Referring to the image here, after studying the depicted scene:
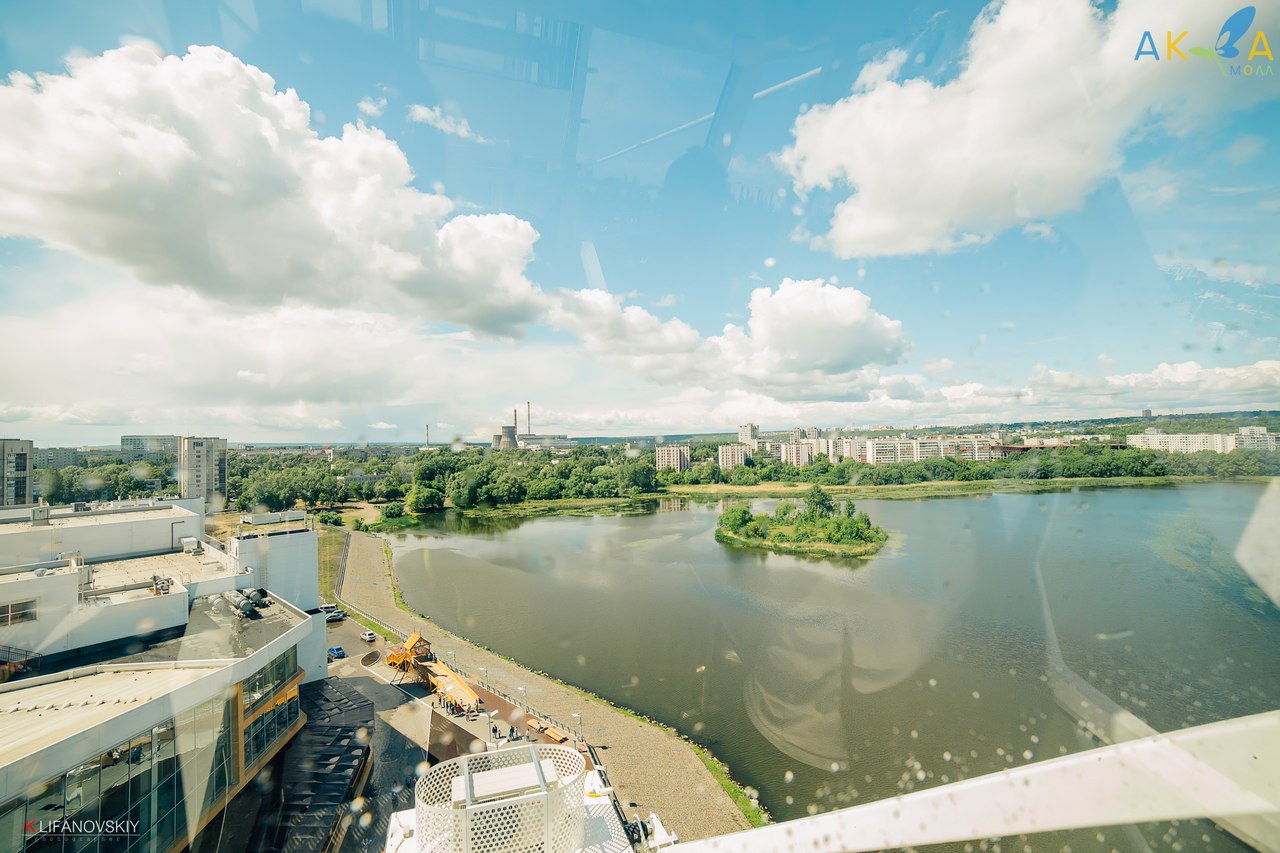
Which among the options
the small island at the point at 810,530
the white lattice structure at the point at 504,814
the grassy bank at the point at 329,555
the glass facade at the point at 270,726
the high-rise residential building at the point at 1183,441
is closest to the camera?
the white lattice structure at the point at 504,814

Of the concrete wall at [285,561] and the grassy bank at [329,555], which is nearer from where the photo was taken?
the concrete wall at [285,561]

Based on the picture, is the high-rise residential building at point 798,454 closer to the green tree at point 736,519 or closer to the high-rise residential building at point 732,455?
the high-rise residential building at point 732,455

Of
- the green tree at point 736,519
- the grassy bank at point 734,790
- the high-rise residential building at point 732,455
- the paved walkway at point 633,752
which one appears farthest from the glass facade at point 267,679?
the high-rise residential building at point 732,455

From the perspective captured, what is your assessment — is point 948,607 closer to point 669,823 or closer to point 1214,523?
→ point 1214,523

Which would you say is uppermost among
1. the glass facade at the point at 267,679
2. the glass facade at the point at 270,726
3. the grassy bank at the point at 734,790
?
the glass facade at the point at 267,679

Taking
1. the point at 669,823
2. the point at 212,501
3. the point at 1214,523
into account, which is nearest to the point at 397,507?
the point at 212,501

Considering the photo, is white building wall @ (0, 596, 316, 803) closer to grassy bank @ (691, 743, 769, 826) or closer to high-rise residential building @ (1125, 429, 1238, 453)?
grassy bank @ (691, 743, 769, 826)

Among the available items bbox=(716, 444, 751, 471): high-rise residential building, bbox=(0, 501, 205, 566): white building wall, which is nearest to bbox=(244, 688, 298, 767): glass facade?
bbox=(0, 501, 205, 566): white building wall
